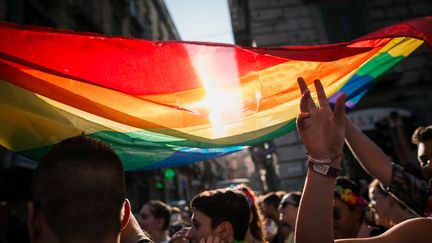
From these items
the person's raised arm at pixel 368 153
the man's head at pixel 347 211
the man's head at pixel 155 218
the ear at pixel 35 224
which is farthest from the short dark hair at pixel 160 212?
the ear at pixel 35 224

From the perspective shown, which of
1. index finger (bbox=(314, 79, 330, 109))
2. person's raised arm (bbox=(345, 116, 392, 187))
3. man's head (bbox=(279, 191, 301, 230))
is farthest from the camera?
man's head (bbox=(279, 191, 301, 230))

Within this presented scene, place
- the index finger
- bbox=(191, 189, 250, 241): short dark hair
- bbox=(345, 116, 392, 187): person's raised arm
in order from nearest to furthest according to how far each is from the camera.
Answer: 1. the index finger
2. bbox=(345, 116, 392, 187): person's raised arm
3. bbox=(191, 189, 250, 241): short dark hair

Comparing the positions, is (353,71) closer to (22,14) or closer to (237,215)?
(237,215)

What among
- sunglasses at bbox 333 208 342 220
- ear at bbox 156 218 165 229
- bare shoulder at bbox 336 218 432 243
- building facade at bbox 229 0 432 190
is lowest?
ear at bbox 156 218 165 229

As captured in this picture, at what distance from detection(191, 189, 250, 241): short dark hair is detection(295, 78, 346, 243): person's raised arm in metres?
1.19

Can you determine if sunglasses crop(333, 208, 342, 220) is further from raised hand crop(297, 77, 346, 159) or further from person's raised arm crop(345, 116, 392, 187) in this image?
raised hand crop(297, 77, 346, 159)

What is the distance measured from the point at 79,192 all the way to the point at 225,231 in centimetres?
137

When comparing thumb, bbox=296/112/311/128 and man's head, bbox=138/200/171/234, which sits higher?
thumb, bbox=296/112/311/128

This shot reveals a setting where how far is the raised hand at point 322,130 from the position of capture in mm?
1297

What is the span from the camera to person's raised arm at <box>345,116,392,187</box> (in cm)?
209

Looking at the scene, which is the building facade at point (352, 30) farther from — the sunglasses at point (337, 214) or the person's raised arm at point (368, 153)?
the person's raised arm at point (368, 153)

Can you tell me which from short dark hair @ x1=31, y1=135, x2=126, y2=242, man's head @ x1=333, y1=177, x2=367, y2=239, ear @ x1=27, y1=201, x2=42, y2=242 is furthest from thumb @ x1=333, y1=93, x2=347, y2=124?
man's head @ x1=333, y1=177, x2=367, y2=239

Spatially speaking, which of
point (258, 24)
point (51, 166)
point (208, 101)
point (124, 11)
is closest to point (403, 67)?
point (258, 24)

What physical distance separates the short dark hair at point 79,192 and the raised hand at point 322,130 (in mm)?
766
